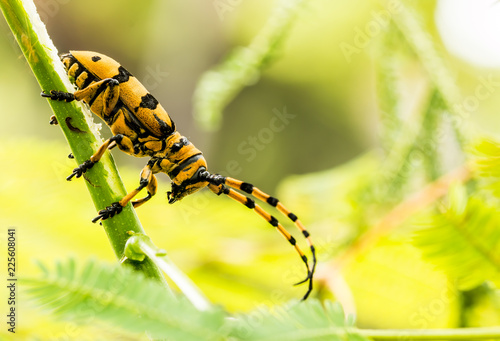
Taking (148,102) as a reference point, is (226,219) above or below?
below

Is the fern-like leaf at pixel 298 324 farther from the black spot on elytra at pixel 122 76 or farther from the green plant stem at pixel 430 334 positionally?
the black spot on elytra at pixel 122 76

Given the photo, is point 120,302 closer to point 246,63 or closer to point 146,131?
point 246,63

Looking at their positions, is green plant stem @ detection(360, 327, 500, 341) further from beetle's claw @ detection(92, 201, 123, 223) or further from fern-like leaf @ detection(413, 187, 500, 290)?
beetle's claw @ detection(92, 201, 123, 223)

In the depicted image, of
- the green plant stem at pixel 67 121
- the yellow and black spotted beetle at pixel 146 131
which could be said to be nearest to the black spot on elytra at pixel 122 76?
the yellow and black spotted beetle at pixel 146 131

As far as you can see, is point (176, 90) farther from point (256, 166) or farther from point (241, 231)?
point (241, 231)

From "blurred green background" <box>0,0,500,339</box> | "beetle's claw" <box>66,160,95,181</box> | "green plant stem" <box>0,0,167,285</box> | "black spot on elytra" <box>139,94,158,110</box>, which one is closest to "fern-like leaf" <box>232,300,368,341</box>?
"blurred green background" <box>0,0,500,339</box>

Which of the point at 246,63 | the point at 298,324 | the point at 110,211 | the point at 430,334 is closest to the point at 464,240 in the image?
the point at 430,334
